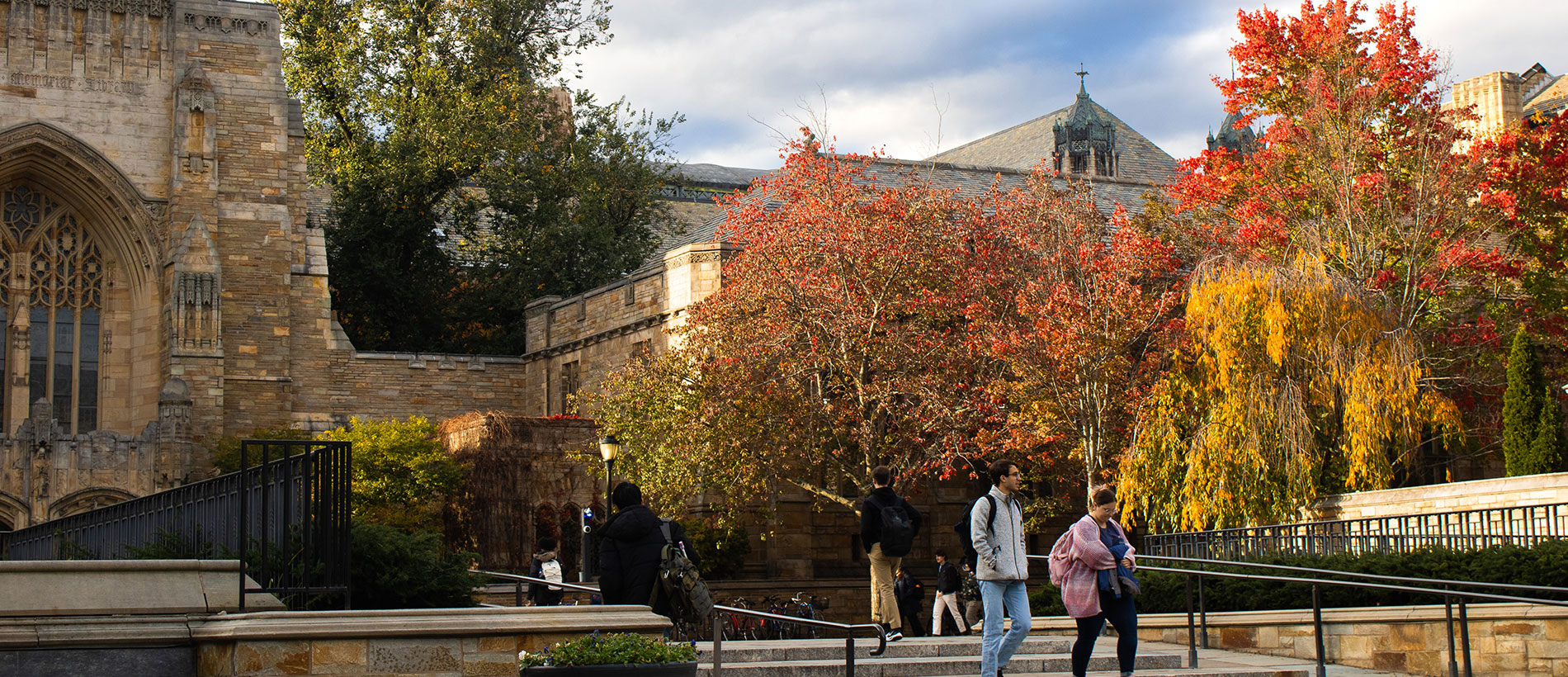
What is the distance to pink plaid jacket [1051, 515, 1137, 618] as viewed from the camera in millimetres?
10320

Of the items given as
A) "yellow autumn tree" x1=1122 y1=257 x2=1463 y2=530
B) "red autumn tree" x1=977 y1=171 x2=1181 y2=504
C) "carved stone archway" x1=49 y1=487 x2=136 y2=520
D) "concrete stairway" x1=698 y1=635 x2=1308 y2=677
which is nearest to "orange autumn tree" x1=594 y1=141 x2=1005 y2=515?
"red autumn tree" x1=977 y1=171 x2=1181 y2=504

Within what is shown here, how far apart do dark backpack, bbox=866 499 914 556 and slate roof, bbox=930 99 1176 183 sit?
41.8 metres

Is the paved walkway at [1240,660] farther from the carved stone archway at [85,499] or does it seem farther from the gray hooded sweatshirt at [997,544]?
the carved stone archway at [85,499]

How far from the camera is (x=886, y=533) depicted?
12.6 metres

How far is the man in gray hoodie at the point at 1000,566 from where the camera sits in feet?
33.7

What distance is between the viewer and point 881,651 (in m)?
11.9

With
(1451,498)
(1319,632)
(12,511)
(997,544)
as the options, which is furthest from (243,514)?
(12,511)

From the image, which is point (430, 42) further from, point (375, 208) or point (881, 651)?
point (881, 651)

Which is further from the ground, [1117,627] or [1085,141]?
[1085,141]

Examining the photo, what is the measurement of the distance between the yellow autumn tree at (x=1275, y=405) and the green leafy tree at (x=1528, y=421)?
1.59m

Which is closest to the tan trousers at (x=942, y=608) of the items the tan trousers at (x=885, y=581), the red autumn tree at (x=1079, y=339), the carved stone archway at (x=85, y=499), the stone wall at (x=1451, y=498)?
the red autumn tree at (x=1079, y=339)

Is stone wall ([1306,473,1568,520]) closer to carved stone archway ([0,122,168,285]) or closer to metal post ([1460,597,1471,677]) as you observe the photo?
metal post ([1460,597,1471,677])

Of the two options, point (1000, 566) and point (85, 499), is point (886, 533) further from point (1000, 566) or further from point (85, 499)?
point (85, 499)

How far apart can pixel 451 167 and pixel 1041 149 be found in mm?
25239
